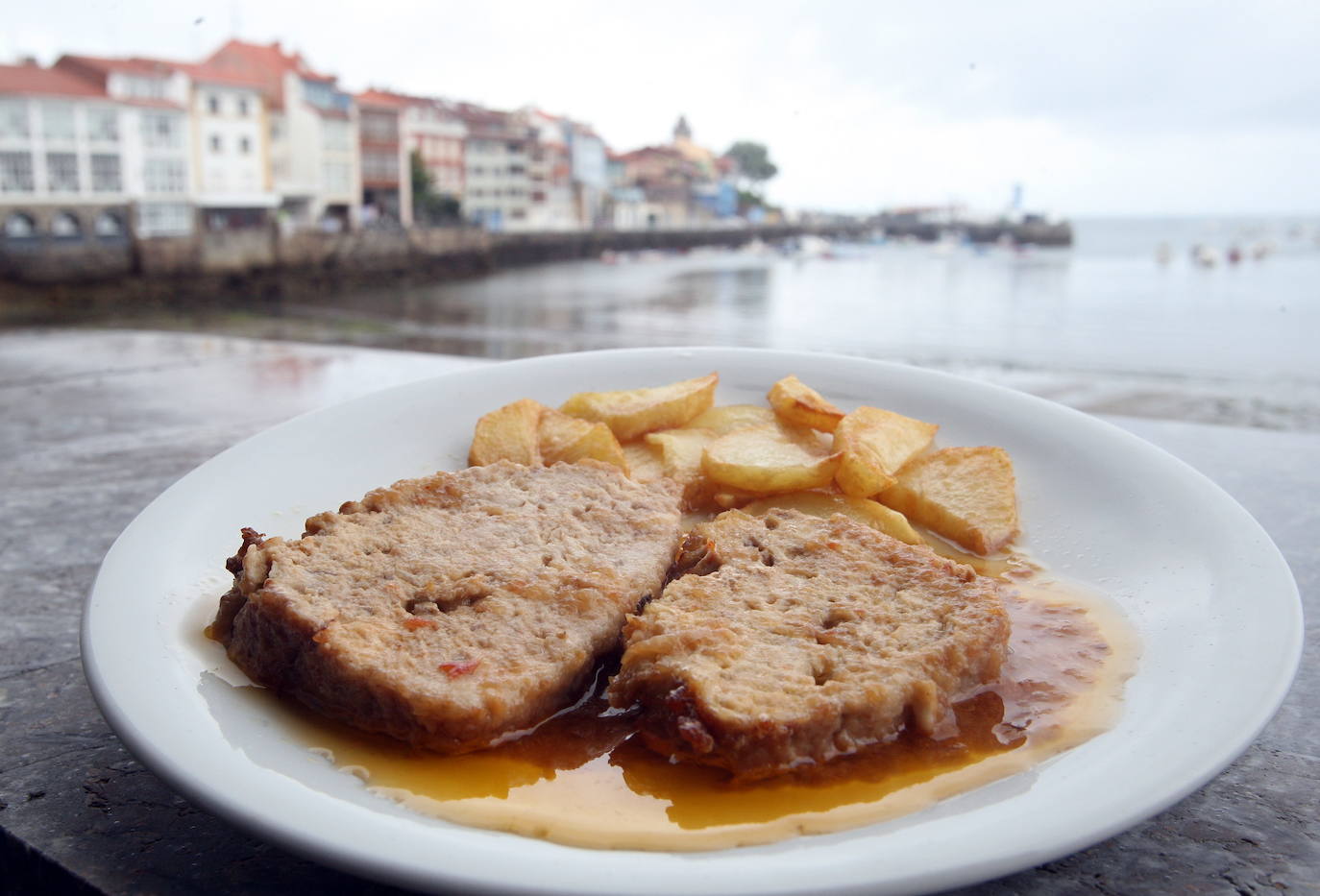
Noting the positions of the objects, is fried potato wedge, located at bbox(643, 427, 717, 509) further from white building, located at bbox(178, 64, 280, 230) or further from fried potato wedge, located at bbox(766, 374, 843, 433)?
white building, located at bbox(178, 64, 280, 230)

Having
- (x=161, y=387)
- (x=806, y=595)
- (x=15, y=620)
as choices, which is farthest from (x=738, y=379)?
(x=161, y=387)

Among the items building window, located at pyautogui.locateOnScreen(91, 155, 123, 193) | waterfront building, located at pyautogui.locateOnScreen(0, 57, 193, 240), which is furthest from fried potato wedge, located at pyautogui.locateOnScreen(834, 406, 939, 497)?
building window, located at pyautogui.locateOnScreen(91, 155, 123, 193)

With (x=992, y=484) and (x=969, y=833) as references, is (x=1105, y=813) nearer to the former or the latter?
(x=969, y=833)

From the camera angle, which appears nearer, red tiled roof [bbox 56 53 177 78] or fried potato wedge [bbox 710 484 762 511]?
fried potato wedge [bbox 710 484 762 511]

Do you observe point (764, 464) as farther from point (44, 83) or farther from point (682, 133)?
point (682, 133)

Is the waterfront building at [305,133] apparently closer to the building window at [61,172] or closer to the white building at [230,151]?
the white building at [230,151]

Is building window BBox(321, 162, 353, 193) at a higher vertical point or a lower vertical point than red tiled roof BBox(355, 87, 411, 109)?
lower

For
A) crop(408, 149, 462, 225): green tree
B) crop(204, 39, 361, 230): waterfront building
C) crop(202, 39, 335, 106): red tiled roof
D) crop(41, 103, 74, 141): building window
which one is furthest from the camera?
crop(408, 149, 462, 225): green tree
